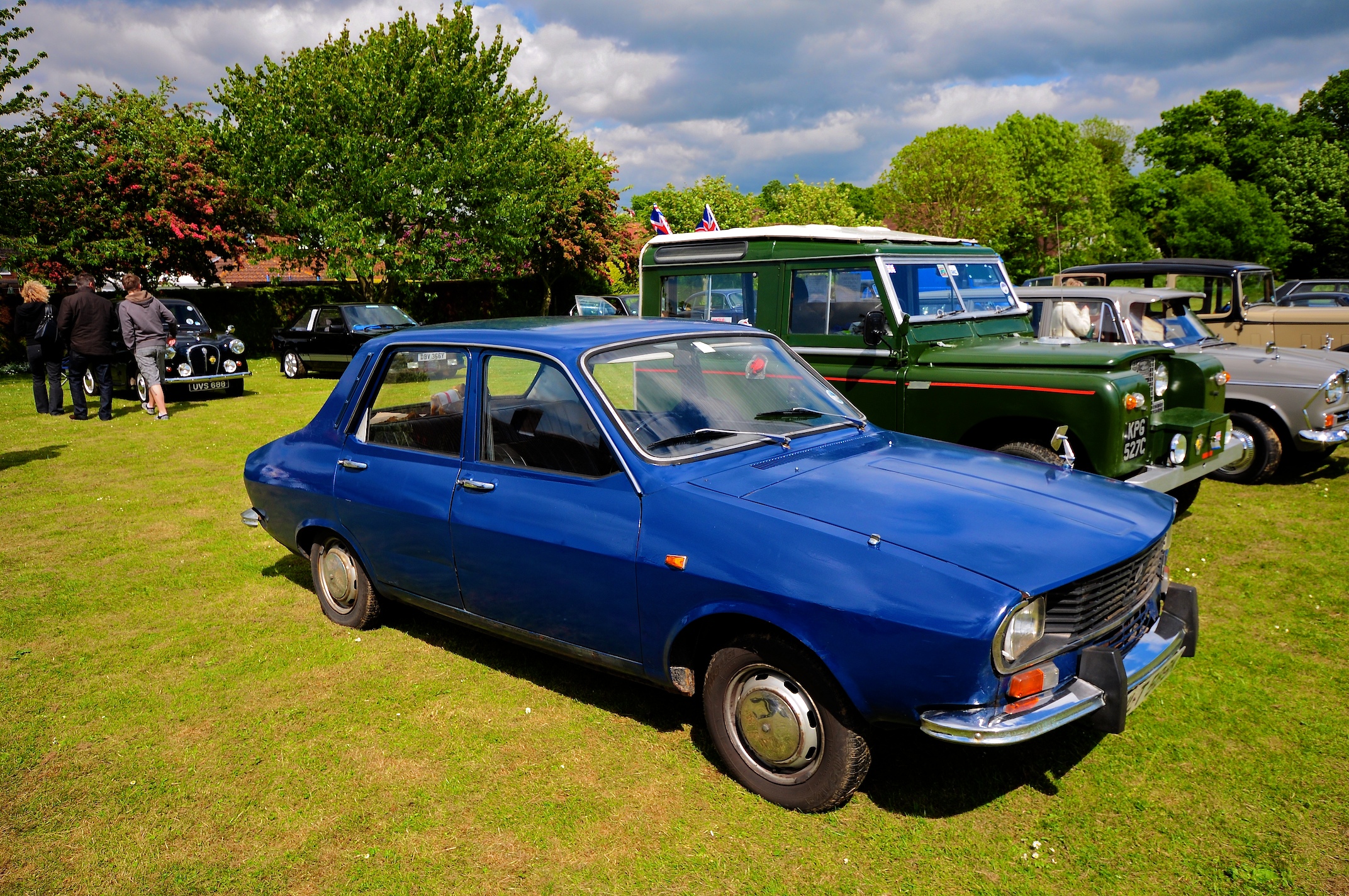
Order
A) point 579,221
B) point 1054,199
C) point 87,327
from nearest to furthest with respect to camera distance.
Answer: point 87,327
point 579,221
point 1054,199

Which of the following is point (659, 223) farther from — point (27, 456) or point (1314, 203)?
point (1314, 203)

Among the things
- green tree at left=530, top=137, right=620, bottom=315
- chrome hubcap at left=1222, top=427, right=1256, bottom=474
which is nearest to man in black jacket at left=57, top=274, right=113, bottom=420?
chrome hubcap at left=1222, top=427, right=1256, bottom=474

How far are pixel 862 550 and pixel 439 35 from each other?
2673 centimetres

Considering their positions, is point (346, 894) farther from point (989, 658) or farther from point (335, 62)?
point (335, 62)

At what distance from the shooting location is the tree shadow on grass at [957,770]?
11.2ft

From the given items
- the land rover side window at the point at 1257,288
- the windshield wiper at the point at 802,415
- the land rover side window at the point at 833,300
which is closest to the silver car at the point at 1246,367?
the land rover side window at the point at 833,300

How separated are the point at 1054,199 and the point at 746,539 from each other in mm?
50207

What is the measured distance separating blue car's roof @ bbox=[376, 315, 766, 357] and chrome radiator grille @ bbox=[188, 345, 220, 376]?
1226cm

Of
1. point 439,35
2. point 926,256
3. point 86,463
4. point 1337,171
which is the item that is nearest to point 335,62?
point 439,35

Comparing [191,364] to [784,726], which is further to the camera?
[191,364]

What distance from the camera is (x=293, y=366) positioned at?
19.8 meters

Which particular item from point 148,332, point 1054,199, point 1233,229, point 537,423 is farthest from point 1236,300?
point 1054,199

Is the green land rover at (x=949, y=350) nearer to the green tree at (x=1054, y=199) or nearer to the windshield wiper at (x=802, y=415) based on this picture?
the windshield wiper at (x=802, y=415)

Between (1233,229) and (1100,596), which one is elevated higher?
(1233,229)
